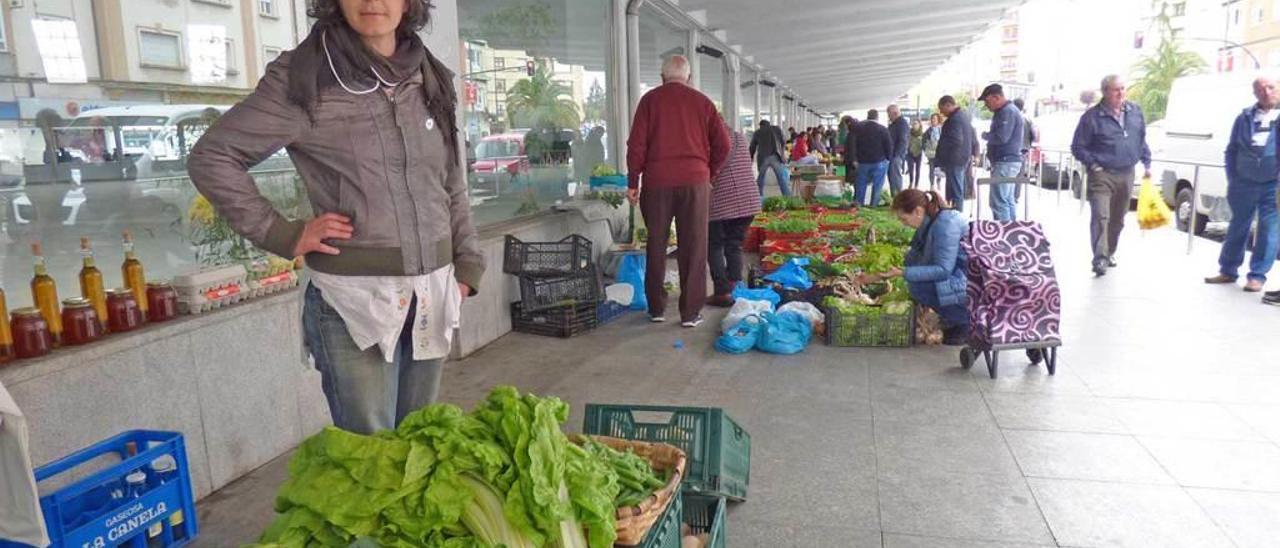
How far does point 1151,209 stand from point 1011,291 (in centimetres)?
418

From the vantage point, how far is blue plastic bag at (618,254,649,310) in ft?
24.0

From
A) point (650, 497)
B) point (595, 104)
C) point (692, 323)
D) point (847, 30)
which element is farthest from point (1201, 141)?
point (650, 497)

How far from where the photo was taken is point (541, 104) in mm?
8469

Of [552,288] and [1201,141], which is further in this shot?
[1201,141]

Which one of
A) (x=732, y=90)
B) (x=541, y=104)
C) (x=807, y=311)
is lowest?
(x=807, y=311)

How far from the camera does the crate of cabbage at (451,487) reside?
1783mm

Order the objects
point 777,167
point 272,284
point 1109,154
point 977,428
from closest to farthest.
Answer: point 272,284
point 977,428
point 1109,154
point 777,167

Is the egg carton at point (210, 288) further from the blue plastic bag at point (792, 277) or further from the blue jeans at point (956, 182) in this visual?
the blue jeans at point (956, 182)

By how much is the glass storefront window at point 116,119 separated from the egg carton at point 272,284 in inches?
8.8

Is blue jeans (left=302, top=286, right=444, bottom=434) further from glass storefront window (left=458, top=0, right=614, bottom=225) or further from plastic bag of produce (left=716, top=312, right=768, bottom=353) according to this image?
glass storefront window (left=458, top=0, right=614, bottom=225)

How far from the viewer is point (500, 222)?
7098 millimetres

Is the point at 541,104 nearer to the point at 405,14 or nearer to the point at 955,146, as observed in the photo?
the point at 955,146

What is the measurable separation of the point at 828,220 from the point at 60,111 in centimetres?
823

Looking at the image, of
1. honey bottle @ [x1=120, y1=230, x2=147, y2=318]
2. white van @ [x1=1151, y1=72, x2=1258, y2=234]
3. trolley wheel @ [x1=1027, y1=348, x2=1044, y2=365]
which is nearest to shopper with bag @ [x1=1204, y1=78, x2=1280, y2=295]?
trolley wheel @ [x1=1027, y1=348, x2=1044, y2=365]
